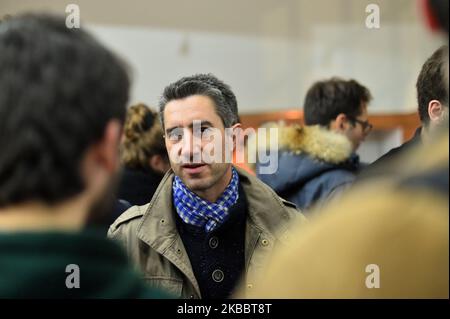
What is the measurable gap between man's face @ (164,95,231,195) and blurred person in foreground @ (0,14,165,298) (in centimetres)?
81

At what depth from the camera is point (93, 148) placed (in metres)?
0.91

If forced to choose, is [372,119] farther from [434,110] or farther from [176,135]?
[176,135]

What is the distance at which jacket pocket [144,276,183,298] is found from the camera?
1.68 metres

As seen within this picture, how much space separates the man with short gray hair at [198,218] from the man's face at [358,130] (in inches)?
25.4

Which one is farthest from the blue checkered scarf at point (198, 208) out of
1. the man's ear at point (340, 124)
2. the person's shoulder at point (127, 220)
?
the man's ear at point (340, 124)

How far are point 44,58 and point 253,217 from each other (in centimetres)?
101

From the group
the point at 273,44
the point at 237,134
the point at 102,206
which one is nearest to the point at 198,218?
the point at 237,134

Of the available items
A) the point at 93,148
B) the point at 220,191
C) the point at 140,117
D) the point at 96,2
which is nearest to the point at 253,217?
the point at 220,191

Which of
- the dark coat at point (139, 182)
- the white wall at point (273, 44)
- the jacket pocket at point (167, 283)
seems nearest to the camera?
the jacket pocket at point (167, 283)

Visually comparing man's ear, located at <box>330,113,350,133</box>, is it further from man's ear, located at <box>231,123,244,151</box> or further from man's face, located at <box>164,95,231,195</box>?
man's face, located at <box>164,95,231,195</box>

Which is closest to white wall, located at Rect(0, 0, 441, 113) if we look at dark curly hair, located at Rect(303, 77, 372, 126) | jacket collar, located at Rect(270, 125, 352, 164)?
dark curly hair, located at Rect(303, 77, 372, 126)

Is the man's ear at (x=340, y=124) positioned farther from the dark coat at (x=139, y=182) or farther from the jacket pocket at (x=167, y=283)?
the jacket pocket at (x=167, y=283)

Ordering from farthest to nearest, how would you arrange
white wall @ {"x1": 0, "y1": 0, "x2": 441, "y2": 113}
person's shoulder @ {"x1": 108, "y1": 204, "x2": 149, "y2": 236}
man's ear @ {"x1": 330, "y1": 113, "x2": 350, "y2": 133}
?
1. white wall @ {"x1": 0, "y1": 0, "x2": 441, "y2": 113}
2. man's ear @ {"x1": 330, "y1": 113, "x2": 350, "y2": 133}
3. person's shoulder @ {"x1": 108, "y1": 204, "x2": 149, "y2": 236}

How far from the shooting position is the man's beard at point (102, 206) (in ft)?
2.99
